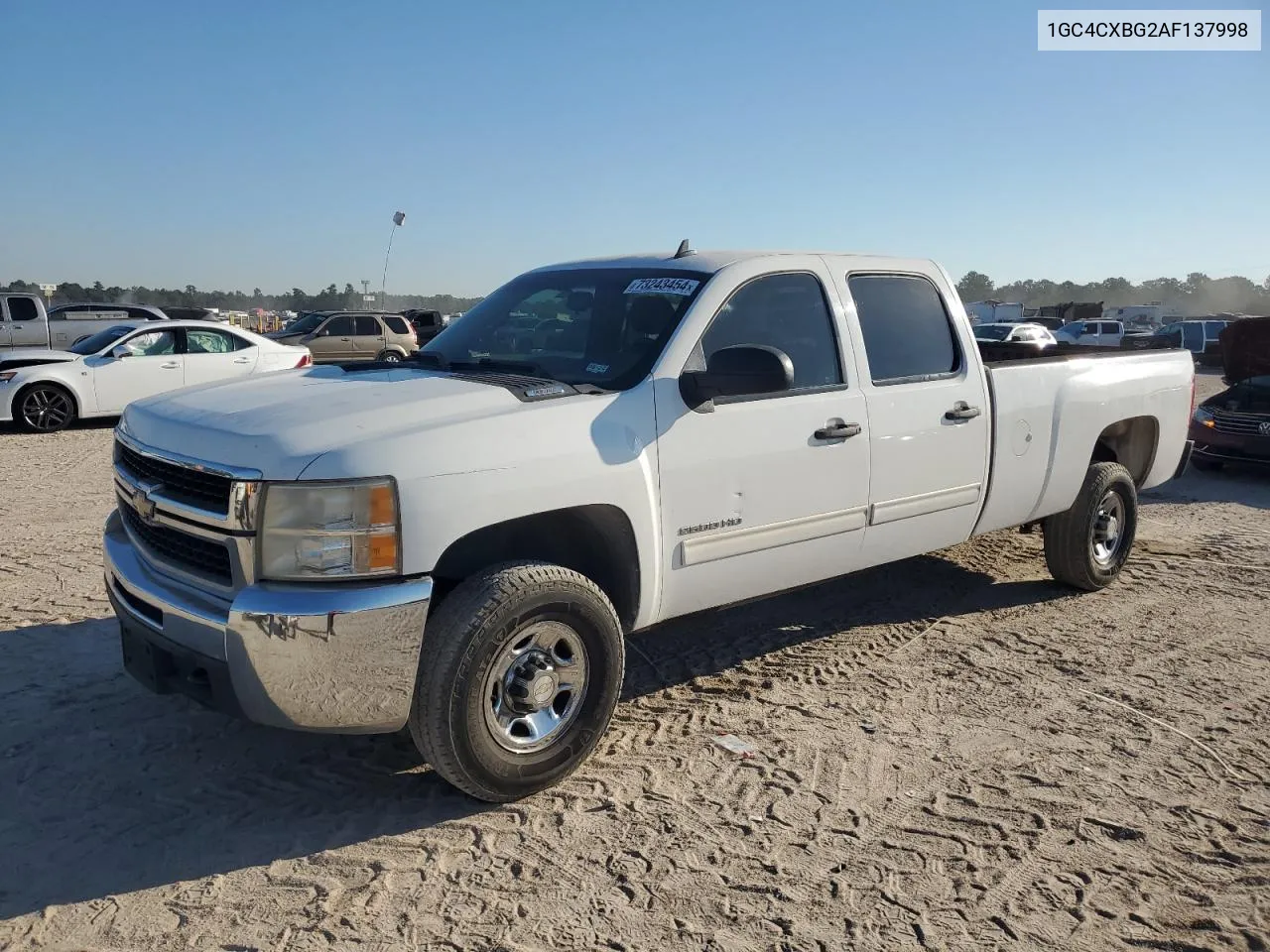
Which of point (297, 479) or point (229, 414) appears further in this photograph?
point (229, 414)

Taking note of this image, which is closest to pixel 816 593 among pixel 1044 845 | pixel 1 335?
pixel 1044 845

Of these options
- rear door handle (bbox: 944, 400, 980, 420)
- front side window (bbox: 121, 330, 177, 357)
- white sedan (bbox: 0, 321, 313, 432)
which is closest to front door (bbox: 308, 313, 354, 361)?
white sedan (bbox: 0, 321, 313, 432)

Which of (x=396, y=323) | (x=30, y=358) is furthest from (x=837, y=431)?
(x=396, y=323)

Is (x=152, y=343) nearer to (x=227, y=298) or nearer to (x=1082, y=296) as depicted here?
(x=227, y=298)

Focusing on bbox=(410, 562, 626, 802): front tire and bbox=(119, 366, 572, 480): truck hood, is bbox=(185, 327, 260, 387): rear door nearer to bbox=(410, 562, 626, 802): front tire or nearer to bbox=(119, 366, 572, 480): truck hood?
bbox=(119, 366, 572, 480): truck hood

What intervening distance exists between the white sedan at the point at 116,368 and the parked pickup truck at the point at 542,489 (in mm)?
9538

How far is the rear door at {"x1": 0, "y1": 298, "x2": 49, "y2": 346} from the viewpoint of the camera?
18.3 meters

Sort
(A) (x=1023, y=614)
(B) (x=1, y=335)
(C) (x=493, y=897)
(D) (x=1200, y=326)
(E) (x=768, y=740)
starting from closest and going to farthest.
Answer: (C) (x=493, y=897) → (E) (x=768, y=740) → (A) (x=1023, y=614) → (B) (x=1, y=335) → (D) (x=1200, y=326)

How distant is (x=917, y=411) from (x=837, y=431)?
23.8 inches

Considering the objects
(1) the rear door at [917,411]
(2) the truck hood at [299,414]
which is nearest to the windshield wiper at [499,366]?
(2) the truck hood at [299,414]

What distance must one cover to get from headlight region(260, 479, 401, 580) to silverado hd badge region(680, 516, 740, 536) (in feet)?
4.00

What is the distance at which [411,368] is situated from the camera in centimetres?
424

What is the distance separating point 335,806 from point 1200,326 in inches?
1551

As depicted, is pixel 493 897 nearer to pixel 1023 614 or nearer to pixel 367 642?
pixel 367 642
